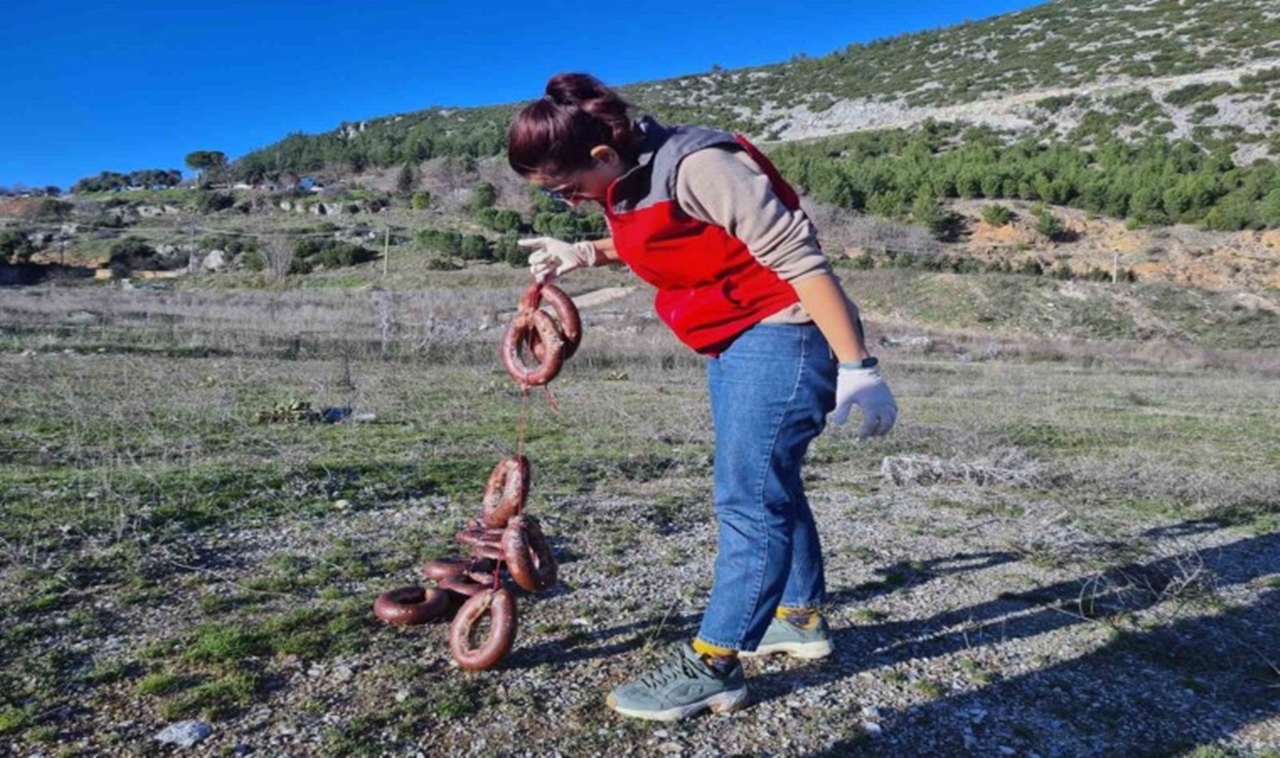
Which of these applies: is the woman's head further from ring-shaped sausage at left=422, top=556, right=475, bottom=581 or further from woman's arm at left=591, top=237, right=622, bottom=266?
ring-shaped sausage at left=422, top=556, right=475, bottom=581

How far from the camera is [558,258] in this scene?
304 centimetres

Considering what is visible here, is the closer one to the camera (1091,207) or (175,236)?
(1091,207)

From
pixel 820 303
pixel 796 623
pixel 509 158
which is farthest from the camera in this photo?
pixel 796 623

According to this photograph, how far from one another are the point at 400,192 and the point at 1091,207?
134ft

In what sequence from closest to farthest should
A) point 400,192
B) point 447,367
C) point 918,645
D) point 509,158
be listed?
1. point 509,158
2. point 918,645
3. point 447,367
4. point 400,192

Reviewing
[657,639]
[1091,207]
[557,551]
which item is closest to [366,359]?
[557,551]

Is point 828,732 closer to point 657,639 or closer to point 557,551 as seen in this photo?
point 657,639

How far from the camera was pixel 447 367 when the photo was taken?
14.8 metres

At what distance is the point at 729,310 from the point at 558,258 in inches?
29.7

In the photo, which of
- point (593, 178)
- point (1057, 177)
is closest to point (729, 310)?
point (593, 178)

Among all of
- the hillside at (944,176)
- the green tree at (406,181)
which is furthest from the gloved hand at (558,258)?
the green tree at (406,181)

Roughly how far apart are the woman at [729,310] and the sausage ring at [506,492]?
2.29ft

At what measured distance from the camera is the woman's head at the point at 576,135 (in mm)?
2385

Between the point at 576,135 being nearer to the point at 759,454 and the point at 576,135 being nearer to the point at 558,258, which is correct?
the point at 558,258
